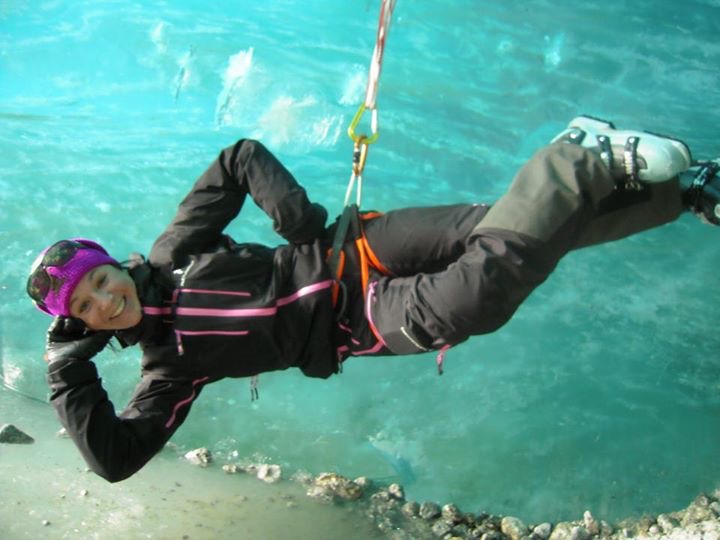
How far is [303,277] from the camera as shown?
1.97m

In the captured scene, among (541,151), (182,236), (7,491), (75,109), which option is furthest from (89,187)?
(541,151)

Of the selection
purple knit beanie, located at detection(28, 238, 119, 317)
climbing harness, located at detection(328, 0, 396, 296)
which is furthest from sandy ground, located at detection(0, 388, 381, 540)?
climbing harness, located at detection(328, 0, 396, 296)

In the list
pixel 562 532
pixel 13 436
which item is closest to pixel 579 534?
pixel 562 532

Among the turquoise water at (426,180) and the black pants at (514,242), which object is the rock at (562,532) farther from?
the black pants at (514,242)

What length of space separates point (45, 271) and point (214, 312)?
18.3 inches

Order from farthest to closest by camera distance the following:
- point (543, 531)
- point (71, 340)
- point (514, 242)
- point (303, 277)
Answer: point (543, 531) → point (303, 277) → point (71, 340) → point (514, 242)

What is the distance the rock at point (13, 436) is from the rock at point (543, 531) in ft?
7.65

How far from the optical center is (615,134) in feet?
5.98

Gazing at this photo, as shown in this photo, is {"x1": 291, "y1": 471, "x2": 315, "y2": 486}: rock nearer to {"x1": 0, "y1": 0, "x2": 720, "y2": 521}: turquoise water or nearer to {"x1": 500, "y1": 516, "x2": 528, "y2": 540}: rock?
{"x1": 0, "y1": 0, "x2": 720, "y2": 521}: turquoise water

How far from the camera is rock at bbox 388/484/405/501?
10.2ft

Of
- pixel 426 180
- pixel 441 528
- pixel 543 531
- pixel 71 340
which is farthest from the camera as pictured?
pixel 426 180

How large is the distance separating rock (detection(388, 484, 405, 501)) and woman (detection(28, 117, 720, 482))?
52.4 inches

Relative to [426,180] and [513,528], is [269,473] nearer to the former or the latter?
[513,528]

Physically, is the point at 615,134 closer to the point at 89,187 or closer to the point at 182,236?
the point at 182,236
